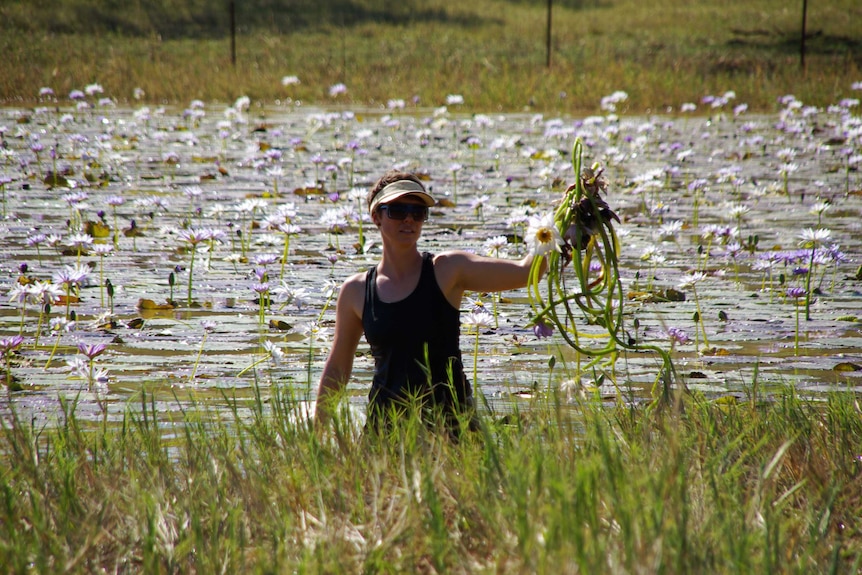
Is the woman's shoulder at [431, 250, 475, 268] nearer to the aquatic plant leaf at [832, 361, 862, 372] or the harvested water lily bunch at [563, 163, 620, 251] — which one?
the harvested water lily bunch at [563, 163, 620, 251]

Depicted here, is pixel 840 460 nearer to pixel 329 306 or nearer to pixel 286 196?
pixel 329 306

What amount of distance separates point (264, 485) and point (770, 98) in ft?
46.9

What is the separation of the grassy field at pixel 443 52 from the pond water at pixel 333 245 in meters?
→ 2.58

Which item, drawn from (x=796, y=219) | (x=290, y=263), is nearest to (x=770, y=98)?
(x=796, y=219)

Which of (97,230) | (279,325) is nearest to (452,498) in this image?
(279,325)

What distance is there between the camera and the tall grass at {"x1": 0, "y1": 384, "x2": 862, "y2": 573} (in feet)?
7.45

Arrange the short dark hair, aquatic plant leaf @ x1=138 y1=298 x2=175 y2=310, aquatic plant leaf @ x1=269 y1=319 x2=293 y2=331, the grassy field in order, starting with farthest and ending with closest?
1. the grassy field
2. aquatic plant leaf @ x1=138 y1=298 x2=175 y2=310
3. aquatic plant leaf @ x1=269 y1=319 x2=293 y2=331
4. the short dark hair

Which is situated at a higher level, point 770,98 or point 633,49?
point 633,49

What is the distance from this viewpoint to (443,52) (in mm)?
23641

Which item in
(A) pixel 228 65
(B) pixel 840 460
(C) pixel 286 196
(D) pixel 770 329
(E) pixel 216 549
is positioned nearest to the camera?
(E) pixel 216 549

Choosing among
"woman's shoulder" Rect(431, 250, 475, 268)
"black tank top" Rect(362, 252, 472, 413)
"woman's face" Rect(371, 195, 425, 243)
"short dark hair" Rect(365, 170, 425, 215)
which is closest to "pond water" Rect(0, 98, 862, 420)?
"black tank top" Rect(362, 252, 472, 413)

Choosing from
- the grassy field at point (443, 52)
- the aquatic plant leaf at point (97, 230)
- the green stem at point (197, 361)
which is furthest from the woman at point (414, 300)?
the grassy field at point (443, 52)

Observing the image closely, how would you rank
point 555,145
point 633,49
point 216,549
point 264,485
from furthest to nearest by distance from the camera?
point 633,49 → point 555,145 → point 264,485 → point 216,549

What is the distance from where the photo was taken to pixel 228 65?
19.0 m
